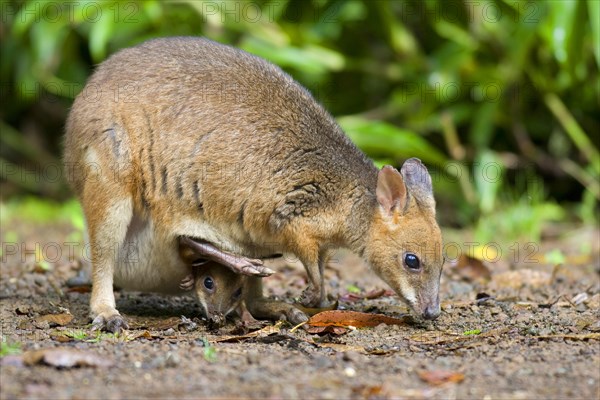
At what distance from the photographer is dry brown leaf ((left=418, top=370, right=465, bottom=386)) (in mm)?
4176

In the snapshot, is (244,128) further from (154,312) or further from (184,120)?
(154,312)

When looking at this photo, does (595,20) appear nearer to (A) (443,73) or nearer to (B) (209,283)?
(A) (443,73)

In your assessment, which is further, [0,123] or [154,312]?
[0,123]

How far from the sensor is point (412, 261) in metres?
5.91

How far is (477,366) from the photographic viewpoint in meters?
4.48

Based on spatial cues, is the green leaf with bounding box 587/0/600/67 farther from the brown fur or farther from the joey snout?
the joey snout

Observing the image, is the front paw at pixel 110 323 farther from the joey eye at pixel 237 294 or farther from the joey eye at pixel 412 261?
the joey eye at pixel 412 261

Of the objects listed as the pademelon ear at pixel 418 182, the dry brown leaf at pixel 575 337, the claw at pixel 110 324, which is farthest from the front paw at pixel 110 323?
the dry brown leaf at pixel 575 337

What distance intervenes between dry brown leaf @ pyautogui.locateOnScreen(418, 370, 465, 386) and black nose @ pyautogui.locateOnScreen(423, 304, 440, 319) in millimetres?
1462

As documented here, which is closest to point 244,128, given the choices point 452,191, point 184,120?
point 184,120

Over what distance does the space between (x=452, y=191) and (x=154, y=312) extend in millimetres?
5399

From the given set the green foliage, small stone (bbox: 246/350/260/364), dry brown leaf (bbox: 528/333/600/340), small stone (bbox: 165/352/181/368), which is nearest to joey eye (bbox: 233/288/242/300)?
small stone (bbox: 246/350/260/364)

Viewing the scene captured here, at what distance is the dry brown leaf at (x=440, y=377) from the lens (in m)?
4.18

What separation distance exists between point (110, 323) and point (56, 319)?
45 centimetres
